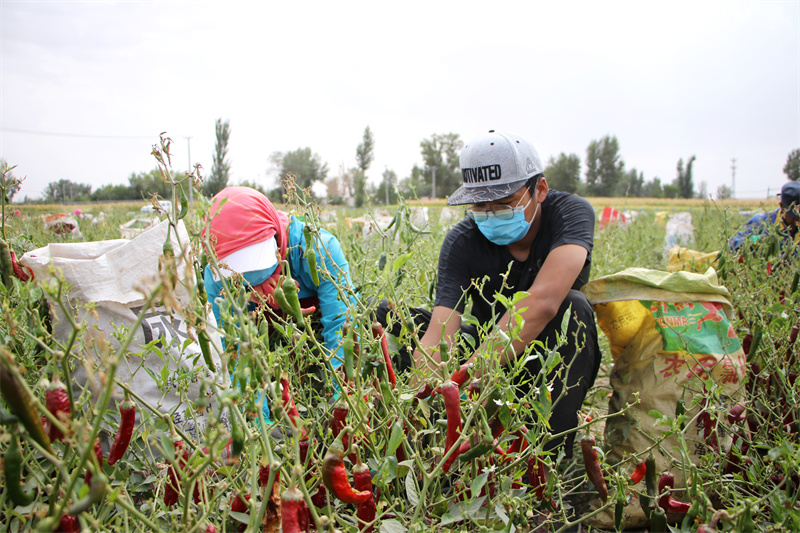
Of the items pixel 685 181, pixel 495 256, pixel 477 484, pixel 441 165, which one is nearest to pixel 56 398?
pixel 477 484

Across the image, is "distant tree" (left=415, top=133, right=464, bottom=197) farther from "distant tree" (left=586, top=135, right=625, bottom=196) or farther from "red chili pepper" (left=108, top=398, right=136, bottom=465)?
"red chili pepper" (left=108, top=398, right=136, bottom=465)

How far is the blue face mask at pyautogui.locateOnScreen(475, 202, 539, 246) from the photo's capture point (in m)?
2.05

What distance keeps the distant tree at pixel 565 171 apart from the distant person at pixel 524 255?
155 ft

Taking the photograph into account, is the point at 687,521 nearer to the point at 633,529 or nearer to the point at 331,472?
the point at 331,472

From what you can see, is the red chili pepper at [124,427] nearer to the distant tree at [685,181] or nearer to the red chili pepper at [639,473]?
the red chili pepper at [639,473]

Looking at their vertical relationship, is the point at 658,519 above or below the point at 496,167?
below

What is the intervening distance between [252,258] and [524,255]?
117 centimetres

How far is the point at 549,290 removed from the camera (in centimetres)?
184

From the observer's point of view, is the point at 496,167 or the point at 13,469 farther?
the point at 496,167

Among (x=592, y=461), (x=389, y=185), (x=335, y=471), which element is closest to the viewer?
(x=335, y=471)

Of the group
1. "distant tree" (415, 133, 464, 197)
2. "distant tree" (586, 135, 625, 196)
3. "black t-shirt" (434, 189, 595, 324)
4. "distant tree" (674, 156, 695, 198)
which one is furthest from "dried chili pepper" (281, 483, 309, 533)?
"distant tree" (586, 135, 625, 196)

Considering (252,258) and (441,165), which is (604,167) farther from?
(252,258)

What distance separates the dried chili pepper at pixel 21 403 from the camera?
519 mm

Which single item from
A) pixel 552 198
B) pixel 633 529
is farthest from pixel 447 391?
pixel 552 198
